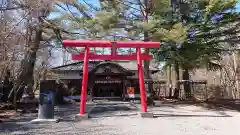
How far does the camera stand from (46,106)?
38.6ft

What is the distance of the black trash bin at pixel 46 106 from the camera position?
38.5 feet

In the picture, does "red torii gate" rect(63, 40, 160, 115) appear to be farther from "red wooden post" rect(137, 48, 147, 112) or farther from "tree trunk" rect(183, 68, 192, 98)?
"tree trunk" rect(183, 68, 192, 98)

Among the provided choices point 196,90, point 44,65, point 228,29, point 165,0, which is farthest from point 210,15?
point 44,65

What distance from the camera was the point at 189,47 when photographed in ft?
61.4

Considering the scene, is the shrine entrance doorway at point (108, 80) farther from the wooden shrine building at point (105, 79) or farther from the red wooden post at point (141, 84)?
the red wooden post at point (141, 84)

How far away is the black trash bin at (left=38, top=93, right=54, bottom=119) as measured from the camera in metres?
11.7

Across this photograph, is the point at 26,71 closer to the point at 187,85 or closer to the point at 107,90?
the point at 107,90

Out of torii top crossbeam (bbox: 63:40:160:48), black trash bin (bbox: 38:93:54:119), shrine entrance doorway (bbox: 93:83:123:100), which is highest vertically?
torii top crossbeam (bbox: 63:40:160:48)

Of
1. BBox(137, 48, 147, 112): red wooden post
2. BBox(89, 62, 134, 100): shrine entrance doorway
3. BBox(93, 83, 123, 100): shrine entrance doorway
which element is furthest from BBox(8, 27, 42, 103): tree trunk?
BBox(93, 83, 123, 100): shrine entrance doorway

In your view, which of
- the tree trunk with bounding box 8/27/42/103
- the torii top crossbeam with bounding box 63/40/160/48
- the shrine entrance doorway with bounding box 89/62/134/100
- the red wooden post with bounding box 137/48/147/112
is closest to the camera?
the red wooden post with bounding box 137/48/147/112

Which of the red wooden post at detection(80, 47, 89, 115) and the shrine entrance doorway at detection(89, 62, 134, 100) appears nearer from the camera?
the red wooden post at detection(80, 47, 89, 115)

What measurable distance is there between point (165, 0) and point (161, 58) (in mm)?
4726

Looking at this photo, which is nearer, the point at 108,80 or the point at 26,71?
the point at 26,71

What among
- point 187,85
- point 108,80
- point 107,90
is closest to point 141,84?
point 187,85
